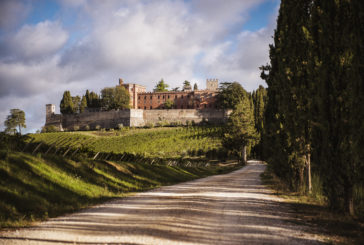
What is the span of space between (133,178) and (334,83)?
11850mm

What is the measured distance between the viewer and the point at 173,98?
115625 millimetres

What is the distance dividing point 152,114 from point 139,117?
4798 mm

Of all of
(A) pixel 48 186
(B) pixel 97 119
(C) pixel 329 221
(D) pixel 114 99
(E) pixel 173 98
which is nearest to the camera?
(C) pixel 329 221

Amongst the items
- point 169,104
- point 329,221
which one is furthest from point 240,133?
point 169,104

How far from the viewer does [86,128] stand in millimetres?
97438

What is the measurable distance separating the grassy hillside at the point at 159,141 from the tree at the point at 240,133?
6.55 meters

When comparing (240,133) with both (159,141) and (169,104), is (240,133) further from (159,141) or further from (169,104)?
(169,104)

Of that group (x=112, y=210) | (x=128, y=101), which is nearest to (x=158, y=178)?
(x=112, y=210)

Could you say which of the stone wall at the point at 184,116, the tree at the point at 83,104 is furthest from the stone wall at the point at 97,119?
the stone wall at the point at 184,116

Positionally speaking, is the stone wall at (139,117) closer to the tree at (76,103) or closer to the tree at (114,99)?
the tree at (76,103)

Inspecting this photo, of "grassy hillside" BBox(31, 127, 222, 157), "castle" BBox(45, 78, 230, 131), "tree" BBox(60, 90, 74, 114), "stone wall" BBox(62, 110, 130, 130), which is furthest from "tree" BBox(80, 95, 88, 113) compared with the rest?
"grassy hillside" BBox(31, 127, 222, 157)

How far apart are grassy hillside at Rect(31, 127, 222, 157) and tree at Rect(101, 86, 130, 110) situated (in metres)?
20.1

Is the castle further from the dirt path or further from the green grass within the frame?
the dirt path

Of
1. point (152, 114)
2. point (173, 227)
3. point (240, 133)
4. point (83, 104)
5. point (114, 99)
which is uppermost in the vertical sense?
point (114, 99)
